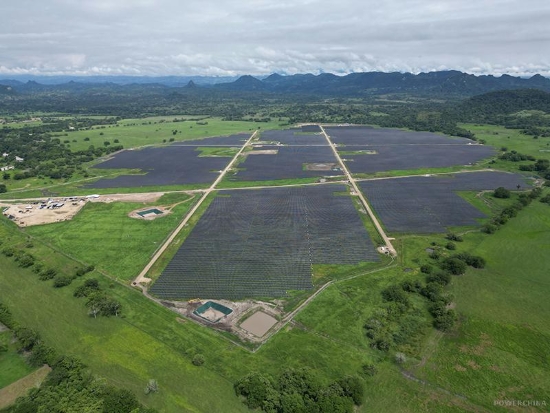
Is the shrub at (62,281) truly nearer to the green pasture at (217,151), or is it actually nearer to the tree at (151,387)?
the tree at (151,387)

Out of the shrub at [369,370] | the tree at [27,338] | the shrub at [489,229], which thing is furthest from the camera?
the shrub at [489,229]

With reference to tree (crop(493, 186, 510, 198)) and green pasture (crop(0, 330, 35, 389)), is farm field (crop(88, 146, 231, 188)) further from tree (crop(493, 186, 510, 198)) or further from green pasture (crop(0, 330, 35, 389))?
tree (crop(493, 186, 510, 198))

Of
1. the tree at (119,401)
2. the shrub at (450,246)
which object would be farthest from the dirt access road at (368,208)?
the tree at (119,401)

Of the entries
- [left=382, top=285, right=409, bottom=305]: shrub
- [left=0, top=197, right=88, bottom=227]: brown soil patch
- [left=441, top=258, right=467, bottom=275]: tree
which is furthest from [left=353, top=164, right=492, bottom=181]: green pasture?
[left=0, top=197, right=88, bottom=227]: brown soil patch

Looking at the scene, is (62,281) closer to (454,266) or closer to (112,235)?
(112,235)

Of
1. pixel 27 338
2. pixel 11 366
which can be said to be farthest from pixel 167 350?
pixel 11 366

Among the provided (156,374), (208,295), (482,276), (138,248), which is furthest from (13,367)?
(482,276)

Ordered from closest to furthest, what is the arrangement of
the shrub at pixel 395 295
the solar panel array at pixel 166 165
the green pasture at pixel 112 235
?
the shrub at pixel 395 295 < the green pasture at pixel 112 235 < the solar panel array at pixel 166 165
